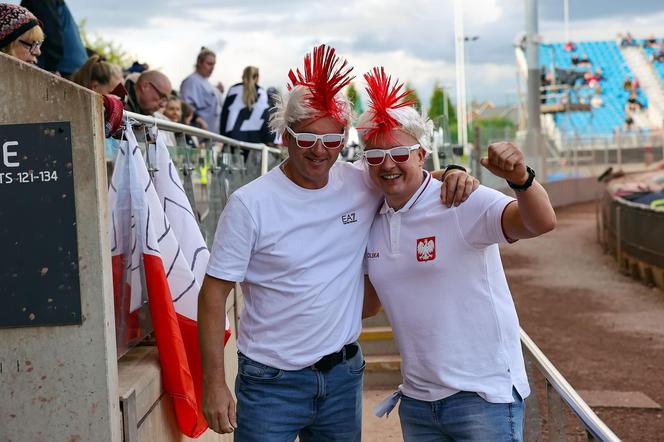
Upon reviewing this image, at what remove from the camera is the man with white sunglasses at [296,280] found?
3.07 metres

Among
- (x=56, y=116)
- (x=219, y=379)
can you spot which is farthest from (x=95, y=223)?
(x=219, y=379)

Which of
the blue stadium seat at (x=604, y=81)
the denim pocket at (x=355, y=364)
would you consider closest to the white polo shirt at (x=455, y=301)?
the denim pocket at (x=355, y=364)

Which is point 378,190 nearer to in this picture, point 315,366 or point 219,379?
point 315,366

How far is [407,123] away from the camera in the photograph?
127 inches

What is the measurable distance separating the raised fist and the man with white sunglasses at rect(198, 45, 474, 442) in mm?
213

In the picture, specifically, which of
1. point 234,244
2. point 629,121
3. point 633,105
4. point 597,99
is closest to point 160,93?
point 234,244

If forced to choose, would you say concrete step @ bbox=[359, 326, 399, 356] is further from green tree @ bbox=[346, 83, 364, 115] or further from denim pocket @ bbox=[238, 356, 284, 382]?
denim pocket @ bbox=[238, 356, 284, 382]

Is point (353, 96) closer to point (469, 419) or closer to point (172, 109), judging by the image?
point (469, 419)

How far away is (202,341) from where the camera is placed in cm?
306

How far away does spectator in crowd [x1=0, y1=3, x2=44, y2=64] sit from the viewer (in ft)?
13.0

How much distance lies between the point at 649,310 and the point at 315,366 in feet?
41.3

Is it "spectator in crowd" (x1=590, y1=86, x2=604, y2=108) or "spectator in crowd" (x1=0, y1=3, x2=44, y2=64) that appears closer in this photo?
"spectator in crowd" (x1=0, y1=3, x2=44, y2=64)

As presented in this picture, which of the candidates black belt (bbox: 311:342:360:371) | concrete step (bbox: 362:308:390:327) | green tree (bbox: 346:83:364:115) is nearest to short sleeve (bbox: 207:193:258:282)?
black belt (bbox: 311:342:360:371)

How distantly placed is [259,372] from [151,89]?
3.34 meters
